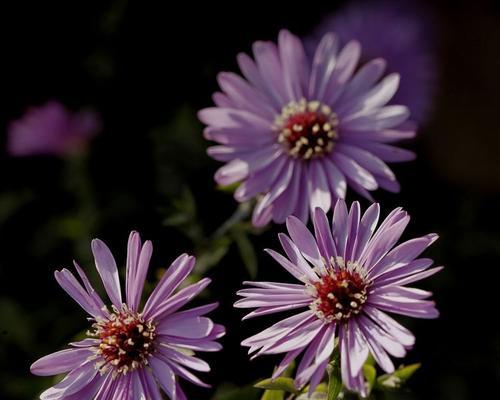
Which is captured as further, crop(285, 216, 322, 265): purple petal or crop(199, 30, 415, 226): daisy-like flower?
crop(199, 30, 415, 226): daisy-like flower

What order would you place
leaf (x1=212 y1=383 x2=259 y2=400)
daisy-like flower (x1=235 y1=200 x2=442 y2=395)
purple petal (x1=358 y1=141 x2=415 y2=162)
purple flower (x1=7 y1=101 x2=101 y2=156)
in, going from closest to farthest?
daisy-like flower (x1=235 y1=200 x2=442 y2=395), leaf (x1=212 y1=383 x2=259 y2=400), purple petal (x1=358 y1=141 x2=415 y2=162), purple flower (x1=7 y1=101 x2=101 y2=156)

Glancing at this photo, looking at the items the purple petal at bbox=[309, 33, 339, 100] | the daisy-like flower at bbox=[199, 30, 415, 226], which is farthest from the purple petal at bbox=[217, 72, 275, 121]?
the purple petal at bbox=[309, 33, 339, 100]

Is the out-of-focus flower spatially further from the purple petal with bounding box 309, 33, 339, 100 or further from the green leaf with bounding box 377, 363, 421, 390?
the green leaf with bounding box 377, 363, 421, 390

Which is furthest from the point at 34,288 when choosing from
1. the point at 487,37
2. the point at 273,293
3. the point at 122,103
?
the point at 487,37

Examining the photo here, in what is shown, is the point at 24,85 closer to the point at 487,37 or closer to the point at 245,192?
the point at 245,192

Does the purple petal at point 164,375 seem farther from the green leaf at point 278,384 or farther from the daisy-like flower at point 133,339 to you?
the green leaf at point 278,384

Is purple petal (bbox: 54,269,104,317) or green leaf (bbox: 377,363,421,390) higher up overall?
purple petal (bbox: 54,269,104,317)

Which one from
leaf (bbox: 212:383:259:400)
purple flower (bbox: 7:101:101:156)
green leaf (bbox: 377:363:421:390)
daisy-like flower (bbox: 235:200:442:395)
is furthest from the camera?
purple flower (bbox: 7:101:101:156)
